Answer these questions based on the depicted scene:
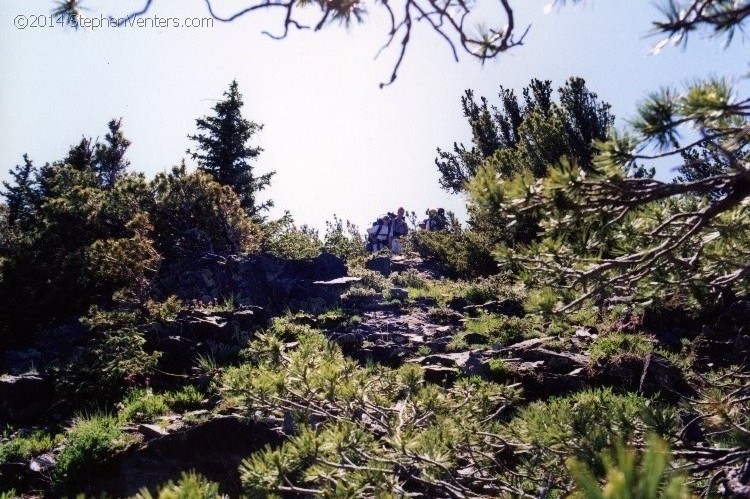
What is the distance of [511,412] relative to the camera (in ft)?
21.0

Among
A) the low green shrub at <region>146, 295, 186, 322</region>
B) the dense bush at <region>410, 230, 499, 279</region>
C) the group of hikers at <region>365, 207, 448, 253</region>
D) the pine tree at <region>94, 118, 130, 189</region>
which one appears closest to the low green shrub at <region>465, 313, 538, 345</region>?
the dense bush at <region>410, 230, 499, 279</region>

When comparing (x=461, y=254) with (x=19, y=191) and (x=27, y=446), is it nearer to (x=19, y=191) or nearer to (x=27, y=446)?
(x=27, y=446)

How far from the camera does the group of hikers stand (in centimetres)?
2122

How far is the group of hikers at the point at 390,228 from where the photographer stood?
69.6 ft

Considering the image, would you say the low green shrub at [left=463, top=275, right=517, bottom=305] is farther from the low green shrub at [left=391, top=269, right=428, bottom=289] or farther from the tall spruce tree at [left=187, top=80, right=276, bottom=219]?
the tall spruce tree at [left=187, top=80, right=276, bottom=219]

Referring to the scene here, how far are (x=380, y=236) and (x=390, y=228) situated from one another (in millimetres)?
611

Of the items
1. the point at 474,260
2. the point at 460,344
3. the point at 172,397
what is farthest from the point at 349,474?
the point at 474,260

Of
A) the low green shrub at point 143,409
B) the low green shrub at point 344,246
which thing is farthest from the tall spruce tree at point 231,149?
the low green shrub at point 143,409

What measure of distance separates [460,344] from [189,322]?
5.70 metres

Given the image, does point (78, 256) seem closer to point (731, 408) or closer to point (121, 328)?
point (121, 328)

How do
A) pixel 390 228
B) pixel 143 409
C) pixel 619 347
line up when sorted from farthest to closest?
pixel 390 228 → pixel 619 347 → pixel 143 409

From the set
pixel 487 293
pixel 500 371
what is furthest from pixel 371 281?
pixel 500 371

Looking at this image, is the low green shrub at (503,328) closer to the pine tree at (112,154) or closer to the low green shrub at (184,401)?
the low green shrub at (184,401)

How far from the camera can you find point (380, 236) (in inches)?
845
